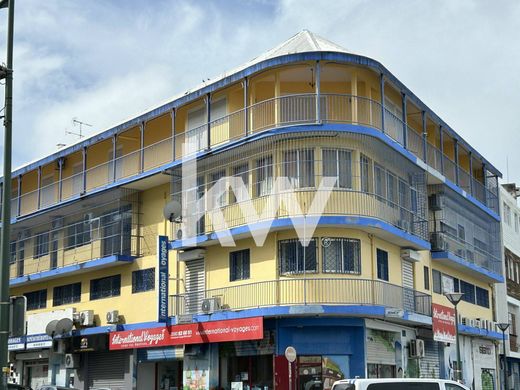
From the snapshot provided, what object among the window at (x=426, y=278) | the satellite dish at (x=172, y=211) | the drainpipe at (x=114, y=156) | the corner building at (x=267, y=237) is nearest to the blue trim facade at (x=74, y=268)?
the corner building at (x=267, y=237)

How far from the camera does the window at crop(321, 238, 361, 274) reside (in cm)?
2600

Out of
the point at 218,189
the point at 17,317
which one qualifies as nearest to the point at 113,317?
the point at 218,189

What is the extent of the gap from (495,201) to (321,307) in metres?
19.3

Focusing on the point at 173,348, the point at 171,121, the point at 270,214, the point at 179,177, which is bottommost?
the point at 173,348

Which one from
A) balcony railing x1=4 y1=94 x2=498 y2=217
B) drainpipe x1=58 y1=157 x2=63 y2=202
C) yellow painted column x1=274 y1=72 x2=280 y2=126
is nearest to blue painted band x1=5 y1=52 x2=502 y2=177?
drainpipe x1=58 y1=157 x2=63 y2=202

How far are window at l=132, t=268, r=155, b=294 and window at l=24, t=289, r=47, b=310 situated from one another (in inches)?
295

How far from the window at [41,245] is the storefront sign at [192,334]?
7.85 m

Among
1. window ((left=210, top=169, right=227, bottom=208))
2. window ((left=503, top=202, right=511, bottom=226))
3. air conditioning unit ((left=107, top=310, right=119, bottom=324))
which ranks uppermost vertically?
window ((left=503, top=202, right=511, bottom=226))

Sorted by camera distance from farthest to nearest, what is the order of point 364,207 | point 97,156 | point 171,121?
point 97,156 → point 171,121 → point 364,207

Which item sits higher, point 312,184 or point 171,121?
point 171,121

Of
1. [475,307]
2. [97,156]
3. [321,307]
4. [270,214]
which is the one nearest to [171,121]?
[97,156]

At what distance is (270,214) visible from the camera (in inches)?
1030

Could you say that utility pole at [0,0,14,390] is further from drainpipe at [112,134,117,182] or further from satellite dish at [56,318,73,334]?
satellite dish at [56,318,73,334]

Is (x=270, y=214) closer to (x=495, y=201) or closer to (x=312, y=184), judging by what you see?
(x=312, y=184)
